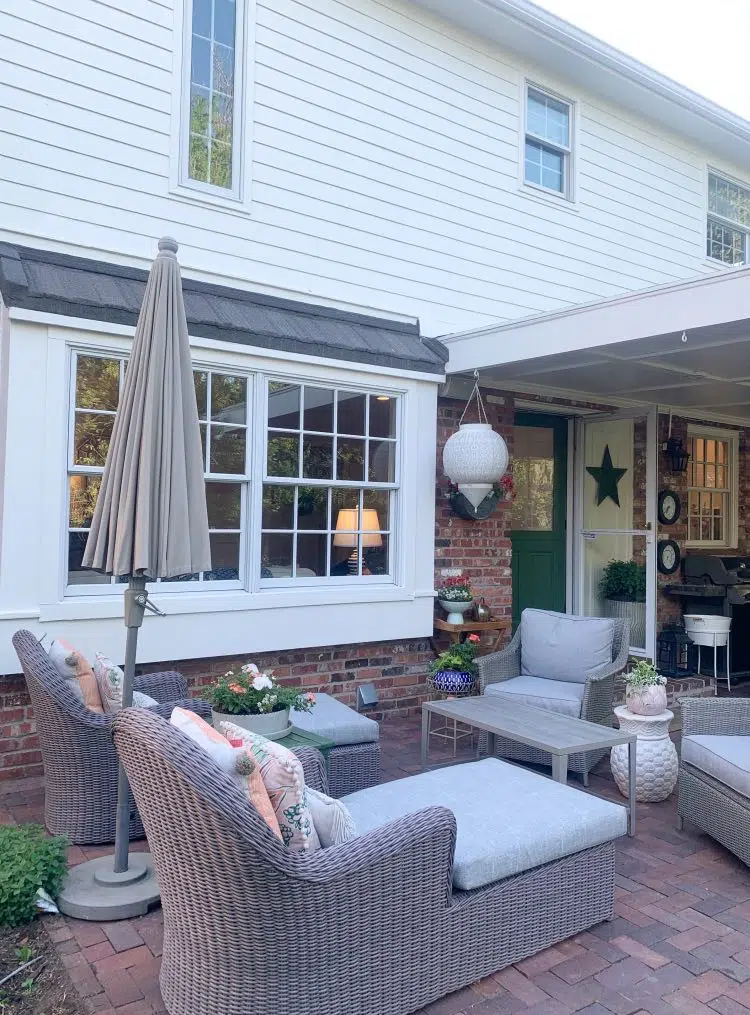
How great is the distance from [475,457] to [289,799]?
3696mm

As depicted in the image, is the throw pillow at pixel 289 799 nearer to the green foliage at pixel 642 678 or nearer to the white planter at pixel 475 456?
the green foliage at pixel 642 678

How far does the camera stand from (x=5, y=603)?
4215mm

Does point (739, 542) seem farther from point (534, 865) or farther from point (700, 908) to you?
point (534, 865)

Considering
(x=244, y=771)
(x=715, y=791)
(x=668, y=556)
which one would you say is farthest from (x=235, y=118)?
(x=668, y=556)

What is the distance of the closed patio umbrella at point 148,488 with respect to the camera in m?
2.88

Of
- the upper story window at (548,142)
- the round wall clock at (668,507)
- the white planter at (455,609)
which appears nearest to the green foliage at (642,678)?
the white planter at (455,609)

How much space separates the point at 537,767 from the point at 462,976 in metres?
2.33

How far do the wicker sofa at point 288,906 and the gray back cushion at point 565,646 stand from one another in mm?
2579

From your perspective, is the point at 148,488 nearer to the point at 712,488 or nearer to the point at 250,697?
the point at 250,697

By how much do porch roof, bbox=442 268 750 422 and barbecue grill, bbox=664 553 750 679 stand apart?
1.64 meters

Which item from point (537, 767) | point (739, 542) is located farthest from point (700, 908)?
point (739, 542)

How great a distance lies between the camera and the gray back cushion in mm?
4980

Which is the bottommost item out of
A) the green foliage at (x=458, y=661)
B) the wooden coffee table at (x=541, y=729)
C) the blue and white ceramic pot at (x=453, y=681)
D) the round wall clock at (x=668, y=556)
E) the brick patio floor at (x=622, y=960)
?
the brick patio floor at (x=622, y=960)

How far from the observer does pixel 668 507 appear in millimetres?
7816
